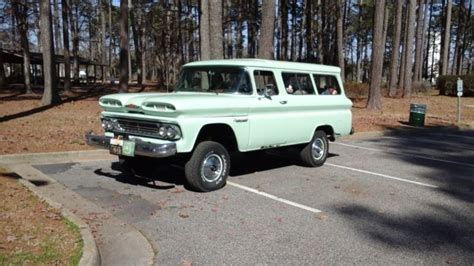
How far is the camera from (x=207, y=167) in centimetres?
713

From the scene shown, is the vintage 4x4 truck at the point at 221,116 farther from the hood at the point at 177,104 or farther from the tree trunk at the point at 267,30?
the tree trunk at the point at 267,30

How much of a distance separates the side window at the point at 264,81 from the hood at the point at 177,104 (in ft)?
1.41

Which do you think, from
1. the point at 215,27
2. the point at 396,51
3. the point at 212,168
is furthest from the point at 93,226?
the point at 396,51

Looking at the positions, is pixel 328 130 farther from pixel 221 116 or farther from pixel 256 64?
pixel 221 116

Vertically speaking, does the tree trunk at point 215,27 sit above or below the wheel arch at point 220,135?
above

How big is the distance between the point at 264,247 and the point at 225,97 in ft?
9.50

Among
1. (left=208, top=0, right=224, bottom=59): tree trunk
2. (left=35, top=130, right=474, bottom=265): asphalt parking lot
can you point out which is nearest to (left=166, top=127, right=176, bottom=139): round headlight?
(left=35, top=130, right=474, bottom=265): asphalt parking lot

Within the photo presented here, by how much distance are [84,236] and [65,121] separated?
10.3 m

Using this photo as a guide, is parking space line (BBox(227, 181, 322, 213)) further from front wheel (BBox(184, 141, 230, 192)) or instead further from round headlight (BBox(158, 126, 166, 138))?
round headlight (BBox(158, 126, 166, 138))

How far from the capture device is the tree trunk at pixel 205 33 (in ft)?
47.9

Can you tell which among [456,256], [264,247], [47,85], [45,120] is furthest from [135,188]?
[47,85]

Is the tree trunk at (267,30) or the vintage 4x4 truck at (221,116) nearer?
the vintage 4x4 truck at (221,116)

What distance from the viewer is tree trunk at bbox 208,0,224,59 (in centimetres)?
1384

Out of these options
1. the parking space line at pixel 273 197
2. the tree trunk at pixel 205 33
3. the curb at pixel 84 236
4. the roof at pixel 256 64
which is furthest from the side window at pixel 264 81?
the tree trunk at pixel 205 33
